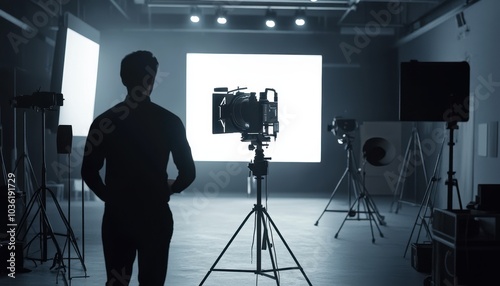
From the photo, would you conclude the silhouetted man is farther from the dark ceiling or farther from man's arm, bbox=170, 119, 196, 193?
the dark ceiling

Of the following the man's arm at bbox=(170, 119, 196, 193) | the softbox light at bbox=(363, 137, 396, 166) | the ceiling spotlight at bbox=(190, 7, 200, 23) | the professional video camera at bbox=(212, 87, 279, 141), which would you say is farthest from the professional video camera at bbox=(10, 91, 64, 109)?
the ceiling spotlight at bbox=(190, 7, 200, 23)

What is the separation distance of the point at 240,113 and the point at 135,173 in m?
1.50

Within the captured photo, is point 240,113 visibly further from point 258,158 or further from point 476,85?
point 476,85

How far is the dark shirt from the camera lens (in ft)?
6.55

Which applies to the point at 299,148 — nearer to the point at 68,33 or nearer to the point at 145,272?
the point at 68,33

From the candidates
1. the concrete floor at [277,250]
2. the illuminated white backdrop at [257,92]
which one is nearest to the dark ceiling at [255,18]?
the illuminated white backdrop at [257,92]

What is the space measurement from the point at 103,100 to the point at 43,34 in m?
2.04

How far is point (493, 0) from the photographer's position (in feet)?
21.0

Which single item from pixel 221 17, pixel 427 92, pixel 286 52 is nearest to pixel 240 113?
pixel 427 92

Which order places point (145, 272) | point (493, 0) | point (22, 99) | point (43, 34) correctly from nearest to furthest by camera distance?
point (145, 272)
point (22, 99)
point (493, 0)
point (43, 34)

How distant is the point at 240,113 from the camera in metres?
3.42

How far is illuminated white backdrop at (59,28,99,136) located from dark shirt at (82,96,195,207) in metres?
4.83

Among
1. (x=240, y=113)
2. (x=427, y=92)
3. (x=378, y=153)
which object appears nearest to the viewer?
(x=240, y=113)

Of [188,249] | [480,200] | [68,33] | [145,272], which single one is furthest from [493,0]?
[145,272]
